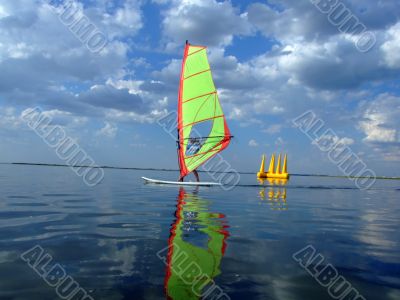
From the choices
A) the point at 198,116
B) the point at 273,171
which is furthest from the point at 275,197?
the point at 273,171

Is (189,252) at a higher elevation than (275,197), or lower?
lower

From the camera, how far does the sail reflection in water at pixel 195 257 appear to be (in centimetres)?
612

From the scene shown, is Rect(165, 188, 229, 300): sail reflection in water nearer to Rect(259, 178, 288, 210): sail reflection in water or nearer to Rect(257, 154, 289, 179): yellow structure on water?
Rect(259, 178, 288, 210): sail reflection in water

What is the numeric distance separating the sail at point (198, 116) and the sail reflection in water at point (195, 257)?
28205 millimetres

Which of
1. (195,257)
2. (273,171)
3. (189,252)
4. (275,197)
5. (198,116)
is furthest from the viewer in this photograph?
(273,171)

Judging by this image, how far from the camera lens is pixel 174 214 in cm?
1602

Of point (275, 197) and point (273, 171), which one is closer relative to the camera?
point (275, 197)

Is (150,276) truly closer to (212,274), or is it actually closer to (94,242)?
(212,274)

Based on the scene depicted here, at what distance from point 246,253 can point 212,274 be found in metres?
2.14

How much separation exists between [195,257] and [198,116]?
35.2m

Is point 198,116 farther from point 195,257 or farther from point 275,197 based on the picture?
point 195,257

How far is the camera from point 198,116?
42.8m

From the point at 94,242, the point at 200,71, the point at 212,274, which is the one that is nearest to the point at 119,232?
the point at 94,242

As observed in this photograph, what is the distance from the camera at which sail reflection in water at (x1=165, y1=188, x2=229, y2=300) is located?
6125 mm
